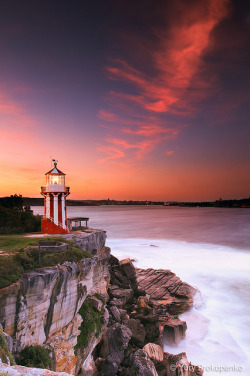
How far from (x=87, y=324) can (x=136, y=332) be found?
2.84 metres

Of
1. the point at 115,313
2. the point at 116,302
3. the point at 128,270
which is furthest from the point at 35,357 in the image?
the point at 128,270

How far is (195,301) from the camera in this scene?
1838 centimetres

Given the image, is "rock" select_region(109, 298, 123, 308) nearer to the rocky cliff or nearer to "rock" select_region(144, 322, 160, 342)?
the rocky cliff

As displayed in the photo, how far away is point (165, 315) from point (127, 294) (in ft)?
9.42

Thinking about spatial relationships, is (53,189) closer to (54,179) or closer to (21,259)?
(54,179)

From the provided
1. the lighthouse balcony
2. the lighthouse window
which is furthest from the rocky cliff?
the lighthouse window

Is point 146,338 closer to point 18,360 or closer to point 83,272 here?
point 83,272

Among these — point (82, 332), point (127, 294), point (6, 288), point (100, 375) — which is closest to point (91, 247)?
point (127, 294)

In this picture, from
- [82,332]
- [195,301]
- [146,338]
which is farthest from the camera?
[195,301]

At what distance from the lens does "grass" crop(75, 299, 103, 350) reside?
1050 centimetres

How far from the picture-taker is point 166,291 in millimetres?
18453

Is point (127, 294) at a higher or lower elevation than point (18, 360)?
lower

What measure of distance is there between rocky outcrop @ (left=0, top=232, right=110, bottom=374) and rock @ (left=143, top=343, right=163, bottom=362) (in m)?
3.35

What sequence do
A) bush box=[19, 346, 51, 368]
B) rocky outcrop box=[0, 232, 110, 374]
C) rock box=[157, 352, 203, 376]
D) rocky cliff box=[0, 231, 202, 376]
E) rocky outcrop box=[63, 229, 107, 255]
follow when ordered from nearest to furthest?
bush box=[19, 346, 51, 368] → rocky outcrop box=[0, 232, 110, 374] → rocky cliff box=[0, 231, 202, 376] → rock box=[157, 352, 203, 376] → rocky outcrop box=[63, 229, 107, 255]
